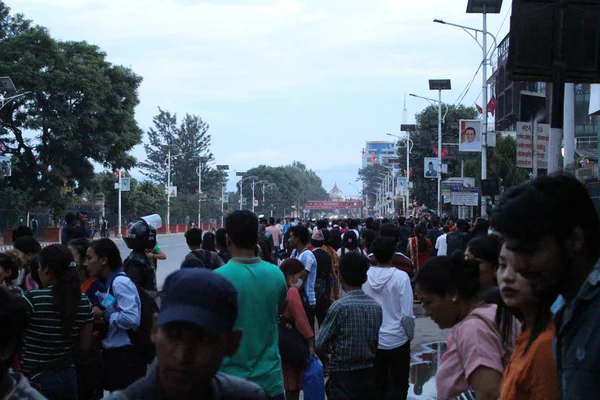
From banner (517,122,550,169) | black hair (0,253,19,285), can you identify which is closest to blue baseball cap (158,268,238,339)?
black hair (0,253,19,285)

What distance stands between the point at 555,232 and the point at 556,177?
219 millimetres

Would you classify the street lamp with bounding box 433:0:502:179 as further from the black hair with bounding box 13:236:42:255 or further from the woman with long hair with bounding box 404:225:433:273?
the black hair with bounding box 13:236:42:255

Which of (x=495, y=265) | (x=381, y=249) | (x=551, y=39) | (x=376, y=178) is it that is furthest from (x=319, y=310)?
(x=376, y=178)

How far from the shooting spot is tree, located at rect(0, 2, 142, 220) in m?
44.5

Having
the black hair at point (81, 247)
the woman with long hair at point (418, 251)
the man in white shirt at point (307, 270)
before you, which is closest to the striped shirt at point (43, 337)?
the black hair at point (81, 247)

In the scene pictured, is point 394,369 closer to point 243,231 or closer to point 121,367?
point 121,367

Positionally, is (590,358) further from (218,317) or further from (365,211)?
(365,211)

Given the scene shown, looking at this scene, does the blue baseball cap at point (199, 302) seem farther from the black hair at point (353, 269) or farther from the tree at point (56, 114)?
the tree at point (56, 114)

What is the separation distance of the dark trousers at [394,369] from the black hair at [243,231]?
7.79 ft

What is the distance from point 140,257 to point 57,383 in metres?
2.78

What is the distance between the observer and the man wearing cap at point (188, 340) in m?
2.22

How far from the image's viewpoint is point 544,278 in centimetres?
253

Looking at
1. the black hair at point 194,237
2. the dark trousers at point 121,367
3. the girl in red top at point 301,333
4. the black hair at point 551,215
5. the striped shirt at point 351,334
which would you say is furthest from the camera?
the black hair at point 194,237

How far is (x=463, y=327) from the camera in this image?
360 centimetres
